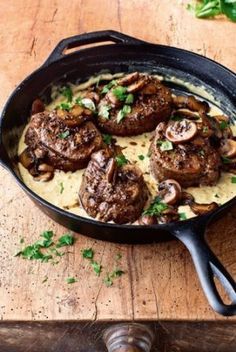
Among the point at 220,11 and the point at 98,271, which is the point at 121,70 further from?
the point at 98,271

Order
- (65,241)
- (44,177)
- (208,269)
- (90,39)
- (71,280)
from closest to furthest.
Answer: (208,269) → (71,280) → (65,241) → (44,177) → (90,39)

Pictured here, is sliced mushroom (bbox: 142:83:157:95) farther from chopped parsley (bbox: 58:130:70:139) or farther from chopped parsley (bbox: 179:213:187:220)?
chopped parsley (bbox: 179:213:187:220)

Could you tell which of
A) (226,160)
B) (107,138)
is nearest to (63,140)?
(107,138)

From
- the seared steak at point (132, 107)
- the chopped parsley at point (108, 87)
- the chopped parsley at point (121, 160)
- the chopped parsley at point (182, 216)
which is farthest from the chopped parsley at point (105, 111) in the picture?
the chopped parsley at point (182, 216)

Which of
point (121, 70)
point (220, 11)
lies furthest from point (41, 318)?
point (220, 11)

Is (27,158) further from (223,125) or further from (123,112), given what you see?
(223,125)

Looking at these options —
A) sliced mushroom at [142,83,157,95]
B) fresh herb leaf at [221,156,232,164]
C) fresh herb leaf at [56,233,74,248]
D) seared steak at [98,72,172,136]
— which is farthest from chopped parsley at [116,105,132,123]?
fresh herb leaf at [56,233,74,248]

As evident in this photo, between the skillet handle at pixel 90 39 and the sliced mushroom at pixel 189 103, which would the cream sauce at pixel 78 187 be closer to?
the sliced mushroom at pixel 189 103
